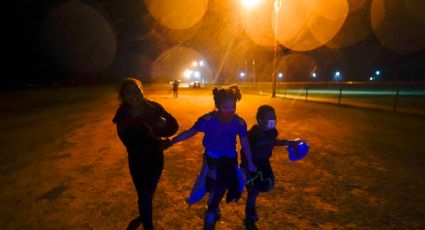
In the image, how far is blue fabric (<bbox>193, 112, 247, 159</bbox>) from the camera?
3.23 m

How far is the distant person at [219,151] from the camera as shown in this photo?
322cm

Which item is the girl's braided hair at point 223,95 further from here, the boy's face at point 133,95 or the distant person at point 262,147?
the boy's face at point 133,95

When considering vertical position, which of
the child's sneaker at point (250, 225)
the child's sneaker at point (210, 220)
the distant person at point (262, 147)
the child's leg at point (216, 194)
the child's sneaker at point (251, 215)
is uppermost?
the distant person at point (262, 147)

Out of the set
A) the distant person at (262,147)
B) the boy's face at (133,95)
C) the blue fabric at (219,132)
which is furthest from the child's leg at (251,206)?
the boy's face at (133,95)

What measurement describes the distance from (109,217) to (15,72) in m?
48.1

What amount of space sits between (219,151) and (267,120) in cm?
68

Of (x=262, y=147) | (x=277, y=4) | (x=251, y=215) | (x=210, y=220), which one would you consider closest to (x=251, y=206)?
(x=251, y=215)

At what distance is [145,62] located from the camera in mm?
90375

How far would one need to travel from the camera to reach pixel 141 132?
3.21m

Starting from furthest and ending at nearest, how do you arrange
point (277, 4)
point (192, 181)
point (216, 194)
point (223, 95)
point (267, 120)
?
point (277, 4) → point (192, 181) → point (267, 120) → point (216, 194) → point (223, 95)

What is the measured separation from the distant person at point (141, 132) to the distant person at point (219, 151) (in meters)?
0.28

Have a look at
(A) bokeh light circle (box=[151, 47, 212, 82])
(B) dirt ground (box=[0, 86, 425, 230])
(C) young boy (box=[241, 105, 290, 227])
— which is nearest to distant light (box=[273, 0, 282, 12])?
(B) dirt ground (box=[0, 86, 425, 230])

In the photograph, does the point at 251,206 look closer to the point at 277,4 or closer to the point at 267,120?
the point at 267,120

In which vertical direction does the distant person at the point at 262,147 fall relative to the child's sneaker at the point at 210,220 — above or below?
above
